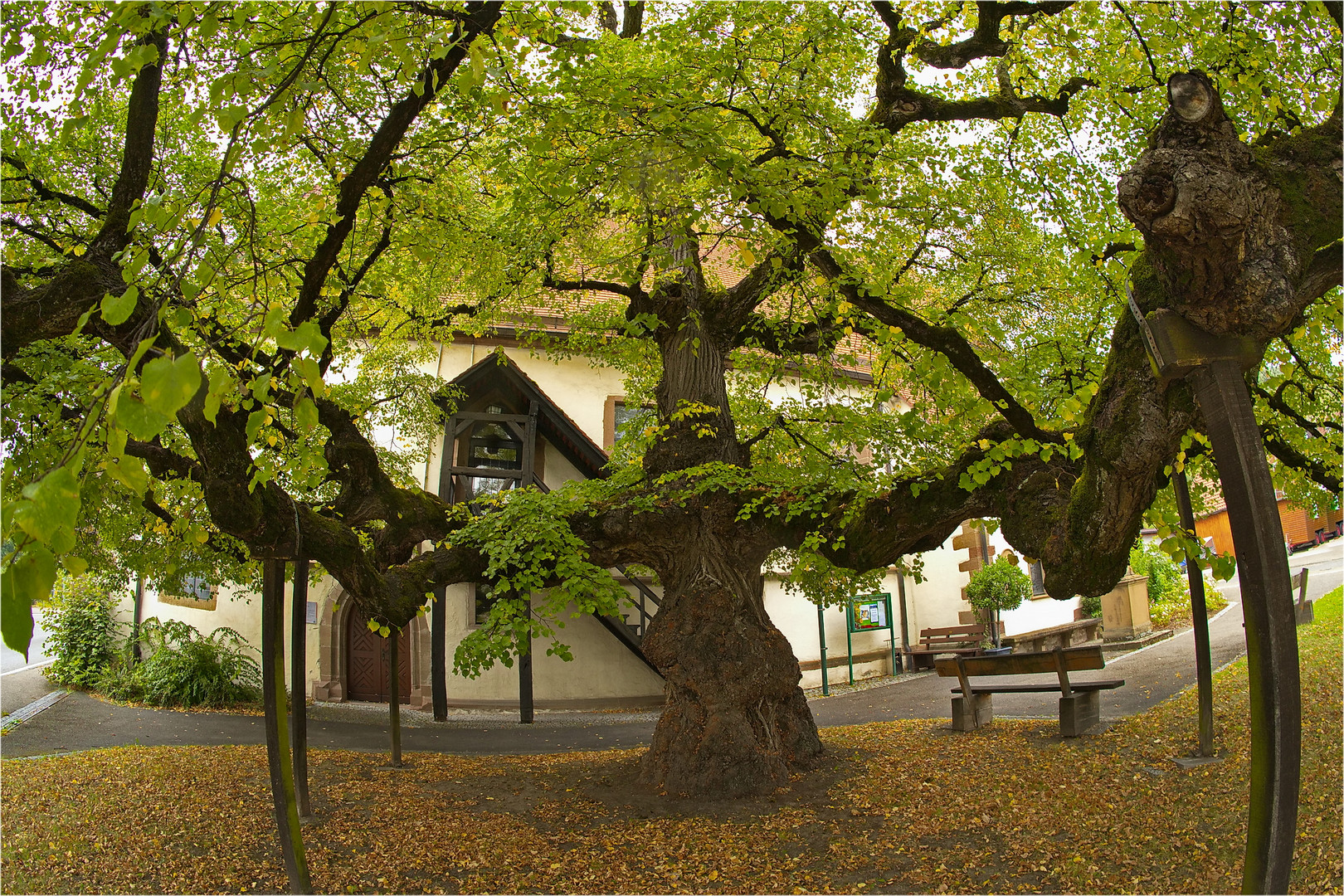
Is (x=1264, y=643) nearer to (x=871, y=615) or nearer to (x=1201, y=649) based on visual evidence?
(x=1201, y=649)

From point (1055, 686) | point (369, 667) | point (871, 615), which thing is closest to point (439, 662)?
point (369, 667)

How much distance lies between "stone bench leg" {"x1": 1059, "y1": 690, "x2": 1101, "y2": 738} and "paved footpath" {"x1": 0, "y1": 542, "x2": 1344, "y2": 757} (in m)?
0.60

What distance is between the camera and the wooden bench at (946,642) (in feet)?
61.7

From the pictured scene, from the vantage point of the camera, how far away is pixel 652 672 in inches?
641

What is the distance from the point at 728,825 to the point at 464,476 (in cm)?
1057

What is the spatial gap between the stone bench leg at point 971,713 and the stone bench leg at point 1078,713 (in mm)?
1240

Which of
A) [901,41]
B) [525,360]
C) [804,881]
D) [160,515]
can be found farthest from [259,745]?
[901,41]

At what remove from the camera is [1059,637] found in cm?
1667

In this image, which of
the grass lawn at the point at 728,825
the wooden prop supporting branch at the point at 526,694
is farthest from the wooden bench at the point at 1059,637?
the wooden prop supporting branch at the point at 526,694

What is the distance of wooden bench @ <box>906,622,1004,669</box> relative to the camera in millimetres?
18812

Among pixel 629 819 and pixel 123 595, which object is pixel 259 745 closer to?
pixel 629 819

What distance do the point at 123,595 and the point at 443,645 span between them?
24.6ft

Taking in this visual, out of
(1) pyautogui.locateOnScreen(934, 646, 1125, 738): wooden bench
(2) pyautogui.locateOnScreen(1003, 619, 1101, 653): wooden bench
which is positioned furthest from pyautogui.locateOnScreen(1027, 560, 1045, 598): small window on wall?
(1) pyautogui.locateOnScreen(934, 646, 1125, 738): wooden bench

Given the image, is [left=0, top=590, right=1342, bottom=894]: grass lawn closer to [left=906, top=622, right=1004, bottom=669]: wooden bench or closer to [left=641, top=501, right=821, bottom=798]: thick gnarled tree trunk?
[left=641, top=501, right=821, bottom=798]: thick gnarled tree trunk
